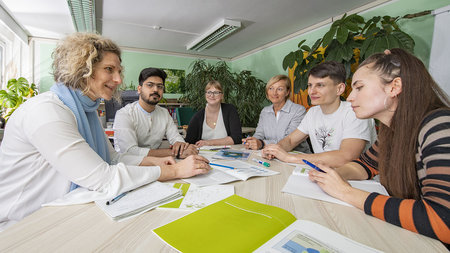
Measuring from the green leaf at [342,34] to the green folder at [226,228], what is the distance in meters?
2.43

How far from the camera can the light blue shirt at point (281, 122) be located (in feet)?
7.65

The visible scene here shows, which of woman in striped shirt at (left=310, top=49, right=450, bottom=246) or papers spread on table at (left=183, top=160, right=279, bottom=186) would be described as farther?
papers spread on table at (left=183, top=160, right=279, bottom=186)

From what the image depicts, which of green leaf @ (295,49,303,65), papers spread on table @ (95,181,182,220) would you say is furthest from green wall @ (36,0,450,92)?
papers spread on table @ (95,181,182,220)

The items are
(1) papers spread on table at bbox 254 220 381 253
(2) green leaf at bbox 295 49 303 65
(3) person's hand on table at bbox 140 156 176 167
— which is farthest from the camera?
(2) green leaf at bbox 295 49 303 65

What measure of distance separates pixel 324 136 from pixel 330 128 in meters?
0.08

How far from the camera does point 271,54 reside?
5.24 meters

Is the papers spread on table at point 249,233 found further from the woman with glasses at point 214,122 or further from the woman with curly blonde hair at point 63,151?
the woman with glasses at point 214,122

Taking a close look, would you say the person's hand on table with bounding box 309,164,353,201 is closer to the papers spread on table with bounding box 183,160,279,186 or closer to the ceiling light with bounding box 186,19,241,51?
the papers spread on table with bounding box 183,160,279,186

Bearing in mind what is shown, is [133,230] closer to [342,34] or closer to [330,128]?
[330,128]

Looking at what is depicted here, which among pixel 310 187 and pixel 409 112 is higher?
pixel 409 112

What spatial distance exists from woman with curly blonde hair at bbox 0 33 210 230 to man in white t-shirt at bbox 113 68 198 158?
0.76 meters

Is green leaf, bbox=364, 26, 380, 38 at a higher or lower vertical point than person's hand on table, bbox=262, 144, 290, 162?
higher

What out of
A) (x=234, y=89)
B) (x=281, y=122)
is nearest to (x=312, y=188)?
(x=281, y=122)

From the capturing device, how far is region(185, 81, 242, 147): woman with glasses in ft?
8.40
